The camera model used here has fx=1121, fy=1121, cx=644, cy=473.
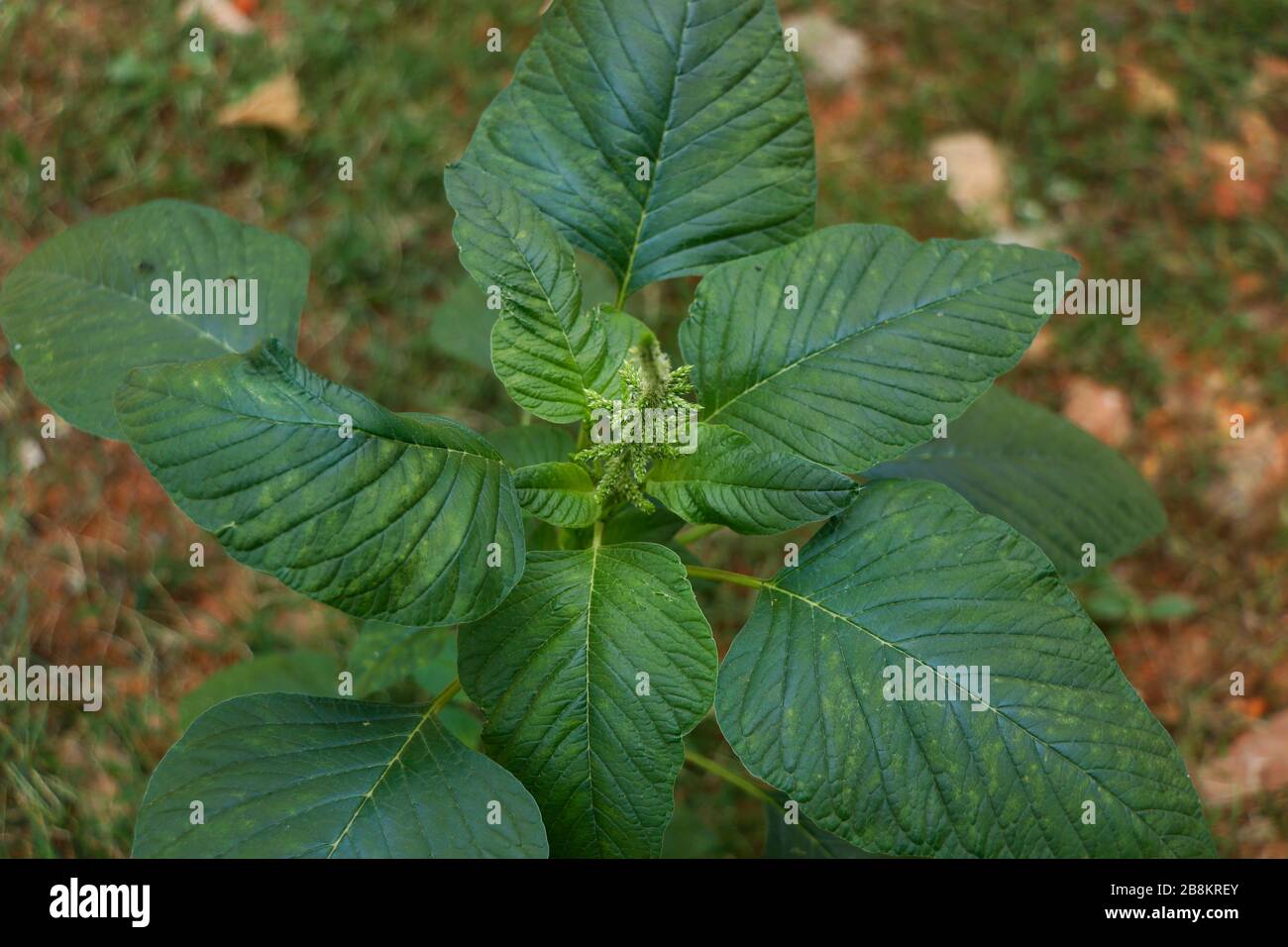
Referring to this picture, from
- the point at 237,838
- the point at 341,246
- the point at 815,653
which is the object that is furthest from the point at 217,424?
the point at 341,246

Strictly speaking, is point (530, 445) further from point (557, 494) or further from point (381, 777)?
point (381, 777)

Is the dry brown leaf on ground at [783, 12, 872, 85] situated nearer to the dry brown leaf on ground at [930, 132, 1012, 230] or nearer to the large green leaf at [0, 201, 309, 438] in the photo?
the dry brown leaf on ground at [930, 132, 1012, 230]

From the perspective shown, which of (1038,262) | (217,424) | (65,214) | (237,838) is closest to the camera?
(217,424)

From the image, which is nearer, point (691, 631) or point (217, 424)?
point (217, 424)

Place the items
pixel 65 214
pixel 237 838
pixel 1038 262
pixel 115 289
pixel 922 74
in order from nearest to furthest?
pixel 237 838
pixel 1038 262
pixel 115 289
pixel 65 214
pixel 922 74

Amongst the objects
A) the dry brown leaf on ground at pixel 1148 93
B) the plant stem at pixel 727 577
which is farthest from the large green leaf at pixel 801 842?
the dry brown leaf on ground at pixel 1148 93
